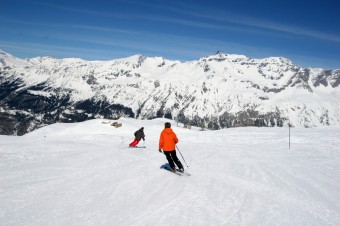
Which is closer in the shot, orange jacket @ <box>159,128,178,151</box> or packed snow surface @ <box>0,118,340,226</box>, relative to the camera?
packed snow surface @ <box>0,118,340,226</box>

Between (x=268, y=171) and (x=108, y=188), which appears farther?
(x=268, y=171)

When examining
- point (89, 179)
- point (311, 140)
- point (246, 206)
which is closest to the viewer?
point (246, 206)

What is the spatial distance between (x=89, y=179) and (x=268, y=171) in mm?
9084

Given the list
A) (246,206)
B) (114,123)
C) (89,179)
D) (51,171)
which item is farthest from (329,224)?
(114,123)

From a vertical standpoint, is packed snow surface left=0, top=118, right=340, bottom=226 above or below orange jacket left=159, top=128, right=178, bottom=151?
below

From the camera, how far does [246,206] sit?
10.7 meters

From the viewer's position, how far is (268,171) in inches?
704

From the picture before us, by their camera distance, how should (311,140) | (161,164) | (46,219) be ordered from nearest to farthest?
(46,219)
(161,164)
(311,140)

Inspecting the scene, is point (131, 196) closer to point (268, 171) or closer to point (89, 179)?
point (89, 179)

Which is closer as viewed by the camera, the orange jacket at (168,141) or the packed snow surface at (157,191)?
the packed snow surface at (157,191)

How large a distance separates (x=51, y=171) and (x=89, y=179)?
2361mm

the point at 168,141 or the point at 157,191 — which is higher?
the point at 168,141

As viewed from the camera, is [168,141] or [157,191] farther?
[168,141]

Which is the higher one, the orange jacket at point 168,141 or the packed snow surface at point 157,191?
the orange jacket at point 168,141
